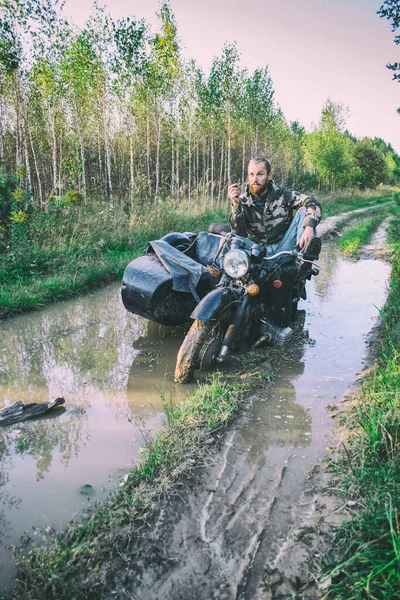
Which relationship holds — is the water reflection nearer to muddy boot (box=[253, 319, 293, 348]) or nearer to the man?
muddy boot (box=[253, 319, 293, 348])

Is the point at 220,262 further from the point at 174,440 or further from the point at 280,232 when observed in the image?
the point at 174,440

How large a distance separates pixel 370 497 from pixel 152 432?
1.58 meters

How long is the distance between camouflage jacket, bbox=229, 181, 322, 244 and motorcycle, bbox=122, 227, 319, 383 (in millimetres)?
498

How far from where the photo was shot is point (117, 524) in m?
2.08

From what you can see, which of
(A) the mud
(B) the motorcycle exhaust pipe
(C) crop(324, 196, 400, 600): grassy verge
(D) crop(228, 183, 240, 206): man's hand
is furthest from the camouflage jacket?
(C) crop(324, 196, 400, 600): grassy verge

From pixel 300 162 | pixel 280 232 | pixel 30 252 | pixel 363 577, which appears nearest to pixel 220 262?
pixel 280 232

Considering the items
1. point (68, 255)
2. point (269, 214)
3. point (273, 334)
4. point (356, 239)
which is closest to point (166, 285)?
point (273, 334)

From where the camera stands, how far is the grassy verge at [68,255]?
6430mm

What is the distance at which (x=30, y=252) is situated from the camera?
24.5 feet

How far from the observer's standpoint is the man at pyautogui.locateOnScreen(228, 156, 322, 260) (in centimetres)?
496

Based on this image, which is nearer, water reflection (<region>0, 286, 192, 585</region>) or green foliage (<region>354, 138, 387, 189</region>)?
water reflection (<region>0, 286, 192, 585</region>)

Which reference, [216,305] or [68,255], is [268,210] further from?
[68,255]

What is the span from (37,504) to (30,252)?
5.88m

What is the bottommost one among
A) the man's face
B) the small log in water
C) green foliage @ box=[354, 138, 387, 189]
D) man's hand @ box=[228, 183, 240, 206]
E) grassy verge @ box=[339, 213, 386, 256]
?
the small log in water
